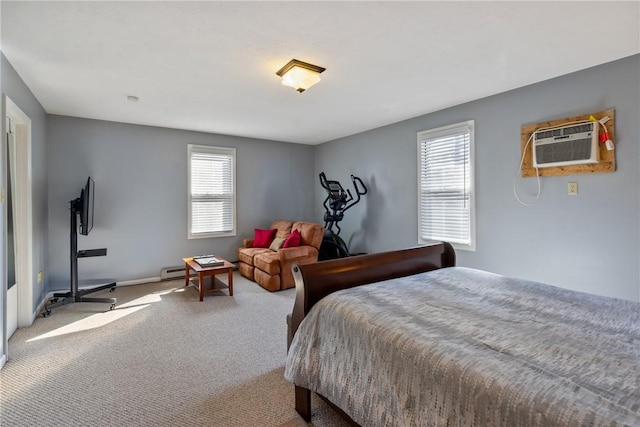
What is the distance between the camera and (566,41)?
2.32m

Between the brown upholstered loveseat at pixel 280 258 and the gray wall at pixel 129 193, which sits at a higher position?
the gray wall at pixel 129 193

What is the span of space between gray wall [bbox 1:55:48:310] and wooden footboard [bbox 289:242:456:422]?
10.3ft

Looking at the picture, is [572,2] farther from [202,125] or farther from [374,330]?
[202,125]

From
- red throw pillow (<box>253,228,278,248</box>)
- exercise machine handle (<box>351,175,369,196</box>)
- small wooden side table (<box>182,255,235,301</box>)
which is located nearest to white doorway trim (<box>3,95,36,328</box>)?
small wooden side table (<box>182,255,235,301</box>)

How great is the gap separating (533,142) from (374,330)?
9.42 feet

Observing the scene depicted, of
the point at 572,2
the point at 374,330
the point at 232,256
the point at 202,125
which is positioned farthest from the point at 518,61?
the point at 232,256

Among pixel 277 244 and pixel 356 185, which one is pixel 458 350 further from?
pixel 356 185

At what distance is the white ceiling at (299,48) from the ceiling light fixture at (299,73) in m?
0.08

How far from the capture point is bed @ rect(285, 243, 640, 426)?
36.6 inches

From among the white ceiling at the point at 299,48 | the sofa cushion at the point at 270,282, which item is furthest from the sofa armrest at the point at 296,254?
the white ceiling at the point at 299,48

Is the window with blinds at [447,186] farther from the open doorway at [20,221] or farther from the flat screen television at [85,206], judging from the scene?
the open doorway at [20,221]

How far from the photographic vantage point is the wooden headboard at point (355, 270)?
1.78 metres

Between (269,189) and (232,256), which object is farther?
(269,189)

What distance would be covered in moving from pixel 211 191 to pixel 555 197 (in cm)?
487
